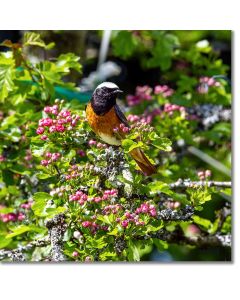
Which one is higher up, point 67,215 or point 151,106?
point 151,106

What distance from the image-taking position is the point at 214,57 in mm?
3408

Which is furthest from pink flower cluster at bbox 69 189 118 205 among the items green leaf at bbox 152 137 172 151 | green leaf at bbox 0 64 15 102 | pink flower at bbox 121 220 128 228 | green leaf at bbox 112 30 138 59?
green leaf at bbox 112 30 138 59

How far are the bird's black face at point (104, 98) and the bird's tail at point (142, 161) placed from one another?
0.79ft

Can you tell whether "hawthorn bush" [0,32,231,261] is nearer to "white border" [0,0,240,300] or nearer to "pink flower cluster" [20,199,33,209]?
"pink flower cluster" [20,199,33,209]

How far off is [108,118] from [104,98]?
0.10 meters

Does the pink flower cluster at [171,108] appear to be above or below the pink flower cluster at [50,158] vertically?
above

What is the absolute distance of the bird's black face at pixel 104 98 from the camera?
2.70m

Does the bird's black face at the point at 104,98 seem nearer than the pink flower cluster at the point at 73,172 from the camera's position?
No

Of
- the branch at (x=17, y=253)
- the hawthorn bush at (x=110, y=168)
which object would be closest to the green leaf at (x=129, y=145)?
the hawthorn bush at (x=110, y=168)

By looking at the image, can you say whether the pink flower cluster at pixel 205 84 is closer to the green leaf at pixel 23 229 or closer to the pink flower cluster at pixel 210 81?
the pink flower cluster at pixel 210 81
